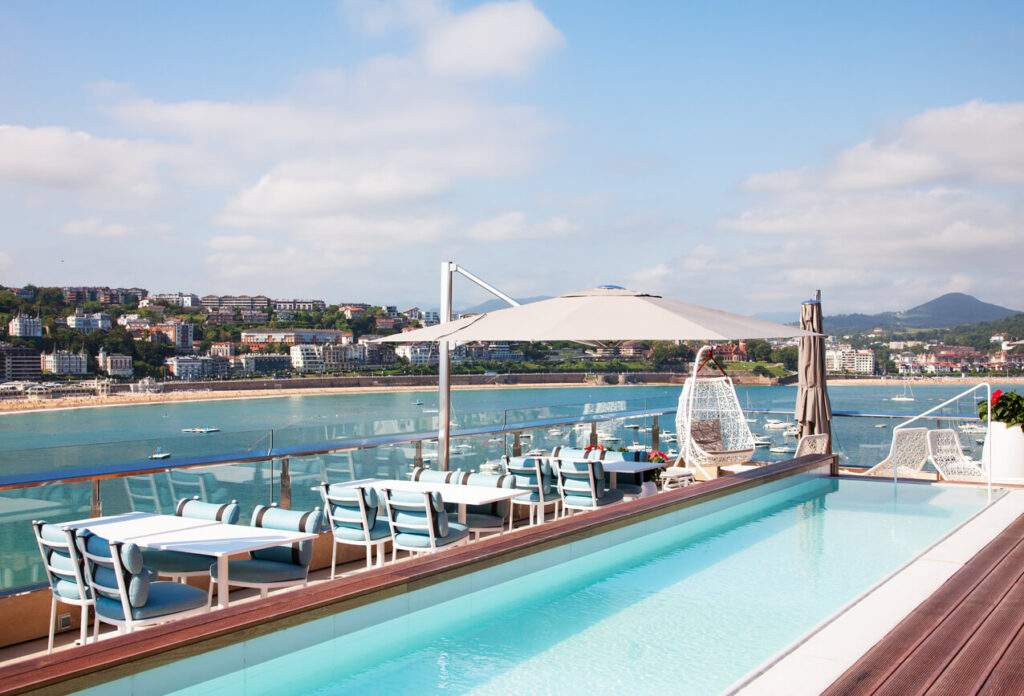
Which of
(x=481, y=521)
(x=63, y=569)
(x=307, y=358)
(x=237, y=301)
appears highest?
(x=237, y=301)

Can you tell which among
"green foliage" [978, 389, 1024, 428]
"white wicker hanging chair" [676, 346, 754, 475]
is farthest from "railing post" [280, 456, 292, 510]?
"green foliage" [978, 389, 1024, 428]

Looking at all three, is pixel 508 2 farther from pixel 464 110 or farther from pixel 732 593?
pixel 732 593

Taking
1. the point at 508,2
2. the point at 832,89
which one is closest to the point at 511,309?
the point at 508,2

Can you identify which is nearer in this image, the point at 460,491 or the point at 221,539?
the point at 221,539

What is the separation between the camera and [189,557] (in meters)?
4.06

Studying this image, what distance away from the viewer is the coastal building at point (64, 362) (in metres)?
89.6

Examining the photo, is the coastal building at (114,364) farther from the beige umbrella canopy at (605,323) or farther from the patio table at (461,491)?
the patio table at (461,491)

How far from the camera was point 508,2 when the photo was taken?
16.9 metres

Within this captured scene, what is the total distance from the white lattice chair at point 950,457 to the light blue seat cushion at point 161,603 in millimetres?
7716

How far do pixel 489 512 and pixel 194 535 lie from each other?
2427mm

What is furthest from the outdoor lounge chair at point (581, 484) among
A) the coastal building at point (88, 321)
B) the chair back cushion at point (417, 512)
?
the coastal building at point (88, 321)

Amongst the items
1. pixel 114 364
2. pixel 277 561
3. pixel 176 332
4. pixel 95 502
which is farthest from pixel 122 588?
pixel 176 332

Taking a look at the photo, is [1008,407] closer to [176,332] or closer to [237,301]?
[176,332]

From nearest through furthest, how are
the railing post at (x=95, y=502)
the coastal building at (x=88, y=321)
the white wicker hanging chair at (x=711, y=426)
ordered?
the railing post at (x=95, y=502), the white wicker hanging chair at (x=711, y=426), the coastal building at (x=88, y=321)
